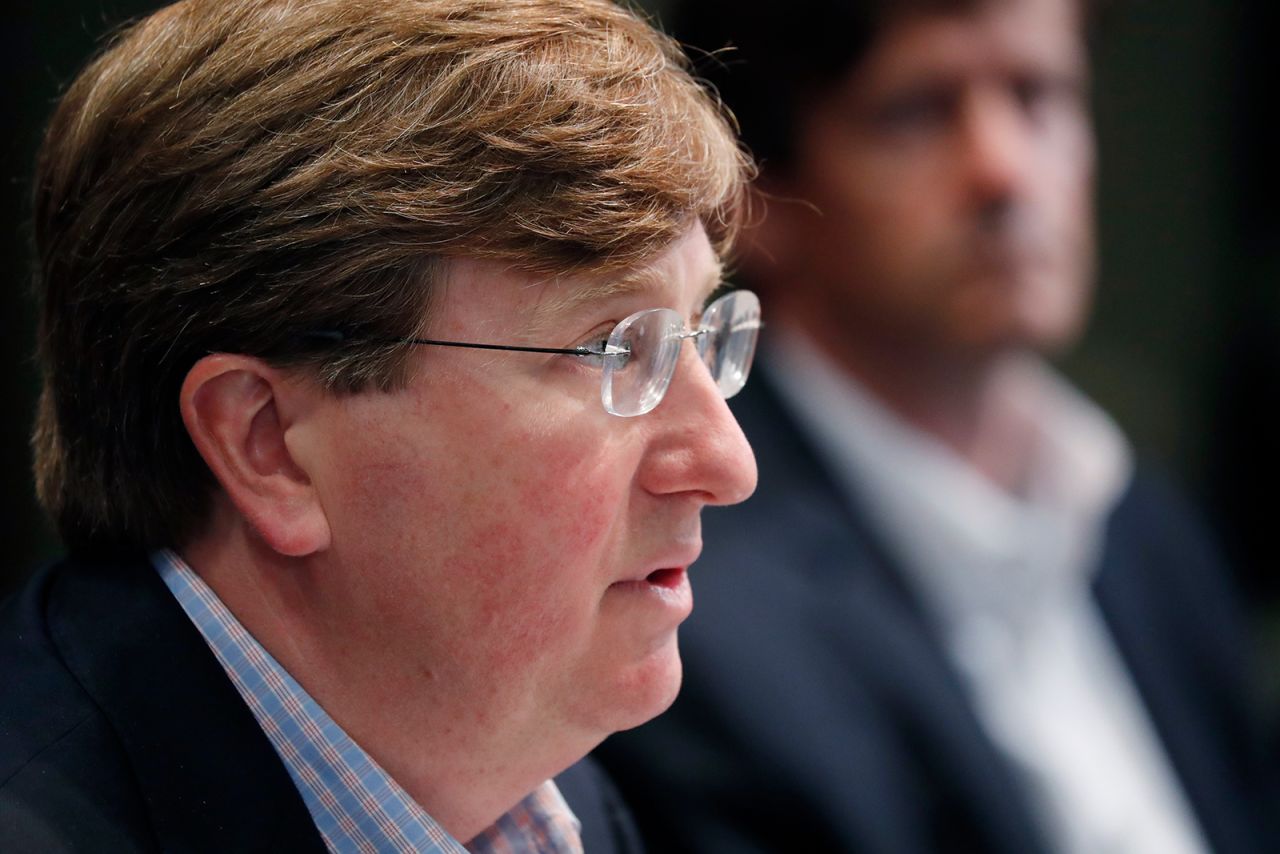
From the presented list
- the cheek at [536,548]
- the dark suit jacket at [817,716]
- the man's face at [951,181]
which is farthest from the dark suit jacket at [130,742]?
the man's face at [951,181]

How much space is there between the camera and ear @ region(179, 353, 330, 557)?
1165mm

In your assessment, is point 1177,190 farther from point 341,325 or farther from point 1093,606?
point 341,325

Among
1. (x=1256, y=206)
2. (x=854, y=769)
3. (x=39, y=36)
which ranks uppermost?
(x=39, y=36)

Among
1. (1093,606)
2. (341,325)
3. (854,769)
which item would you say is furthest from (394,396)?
(1093,606)

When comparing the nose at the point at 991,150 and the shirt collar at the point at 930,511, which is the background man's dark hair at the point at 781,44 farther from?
the shirt collar at the point at 930,511

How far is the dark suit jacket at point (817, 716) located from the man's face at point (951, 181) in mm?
322

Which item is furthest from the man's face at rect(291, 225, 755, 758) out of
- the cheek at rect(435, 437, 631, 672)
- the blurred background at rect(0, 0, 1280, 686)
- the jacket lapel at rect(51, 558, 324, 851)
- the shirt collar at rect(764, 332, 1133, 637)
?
the blurred background at rect(0, 0, 1280, 686)

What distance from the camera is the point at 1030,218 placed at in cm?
244

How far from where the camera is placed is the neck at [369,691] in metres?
1.20

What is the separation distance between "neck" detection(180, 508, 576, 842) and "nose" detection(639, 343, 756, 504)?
0.83 feet

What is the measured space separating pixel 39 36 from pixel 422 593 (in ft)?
5.34

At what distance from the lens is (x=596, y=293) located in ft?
3.88

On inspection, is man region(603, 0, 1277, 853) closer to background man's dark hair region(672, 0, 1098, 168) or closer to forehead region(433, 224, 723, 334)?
background man's dark hair region(672, 0, 1098, 168)

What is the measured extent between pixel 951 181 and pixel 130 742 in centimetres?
174
